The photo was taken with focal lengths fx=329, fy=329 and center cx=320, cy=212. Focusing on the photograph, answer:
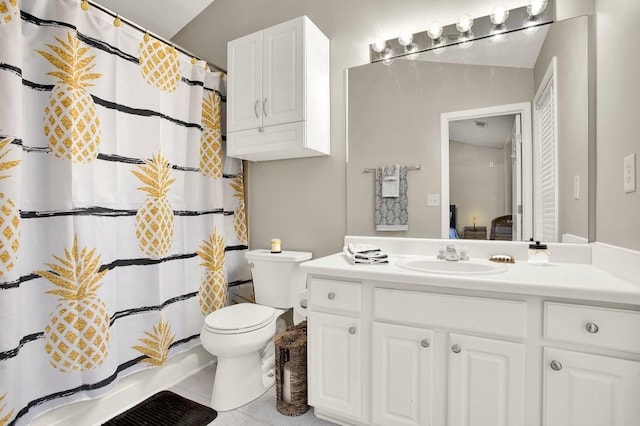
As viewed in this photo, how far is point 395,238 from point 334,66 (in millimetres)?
1201

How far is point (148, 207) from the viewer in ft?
6.08

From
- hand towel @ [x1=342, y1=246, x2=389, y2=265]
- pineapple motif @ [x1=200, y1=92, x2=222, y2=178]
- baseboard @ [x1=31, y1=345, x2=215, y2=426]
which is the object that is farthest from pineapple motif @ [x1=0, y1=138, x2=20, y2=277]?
hand towel @ [x1=342, y1=246, x2=389, y2=265]

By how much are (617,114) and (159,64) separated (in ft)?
7.49

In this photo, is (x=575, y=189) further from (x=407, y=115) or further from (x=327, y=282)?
(x=327, y=282)

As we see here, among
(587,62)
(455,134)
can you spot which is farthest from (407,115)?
(587,62)

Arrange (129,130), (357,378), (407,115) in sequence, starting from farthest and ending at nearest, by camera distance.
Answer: (407,115)
(129,130)
(357,378)

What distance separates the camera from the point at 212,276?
222 cm

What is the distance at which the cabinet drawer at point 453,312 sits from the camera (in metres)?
1.21

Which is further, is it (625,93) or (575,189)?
(575,189)

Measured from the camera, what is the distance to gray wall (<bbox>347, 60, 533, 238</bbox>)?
177cm

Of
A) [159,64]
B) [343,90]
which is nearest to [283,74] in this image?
[343,90]

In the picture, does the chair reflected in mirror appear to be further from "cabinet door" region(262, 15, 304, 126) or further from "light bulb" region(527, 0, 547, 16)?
"cabinet door" region(262, 15, 304, 126)

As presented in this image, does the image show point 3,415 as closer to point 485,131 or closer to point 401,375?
point 401,375

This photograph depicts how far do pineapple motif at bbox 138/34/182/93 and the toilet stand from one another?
47.1 inches
